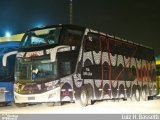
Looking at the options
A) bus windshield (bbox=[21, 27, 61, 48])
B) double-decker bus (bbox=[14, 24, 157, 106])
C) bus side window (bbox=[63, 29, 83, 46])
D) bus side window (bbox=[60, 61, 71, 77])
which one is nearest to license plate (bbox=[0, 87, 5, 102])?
double-decker bus (bbox=[14, 24, 157, 106])

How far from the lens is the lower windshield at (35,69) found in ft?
56.7

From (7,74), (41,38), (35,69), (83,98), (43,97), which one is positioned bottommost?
(83,98)

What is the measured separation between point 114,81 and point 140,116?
11.1 metres

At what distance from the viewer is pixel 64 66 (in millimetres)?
17406

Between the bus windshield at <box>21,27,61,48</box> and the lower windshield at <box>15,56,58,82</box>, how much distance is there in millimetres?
739

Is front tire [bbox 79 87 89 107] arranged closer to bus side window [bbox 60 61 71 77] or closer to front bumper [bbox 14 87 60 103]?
bus side window [bbox 60 61 71 77]

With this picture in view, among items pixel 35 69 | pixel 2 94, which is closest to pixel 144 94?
pixel 2 94

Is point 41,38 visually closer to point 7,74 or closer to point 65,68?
point 65,68

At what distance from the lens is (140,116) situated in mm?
10602

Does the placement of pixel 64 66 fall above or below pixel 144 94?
above

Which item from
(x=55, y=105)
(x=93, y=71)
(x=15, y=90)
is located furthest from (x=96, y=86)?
(x=15, y=90)

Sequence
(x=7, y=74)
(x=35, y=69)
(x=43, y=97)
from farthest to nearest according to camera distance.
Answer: (x=7, y=74) < (x=35, y=69) < (x=43, y=97)

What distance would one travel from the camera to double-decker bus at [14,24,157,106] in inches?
680

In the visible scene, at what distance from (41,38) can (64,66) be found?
187cm
